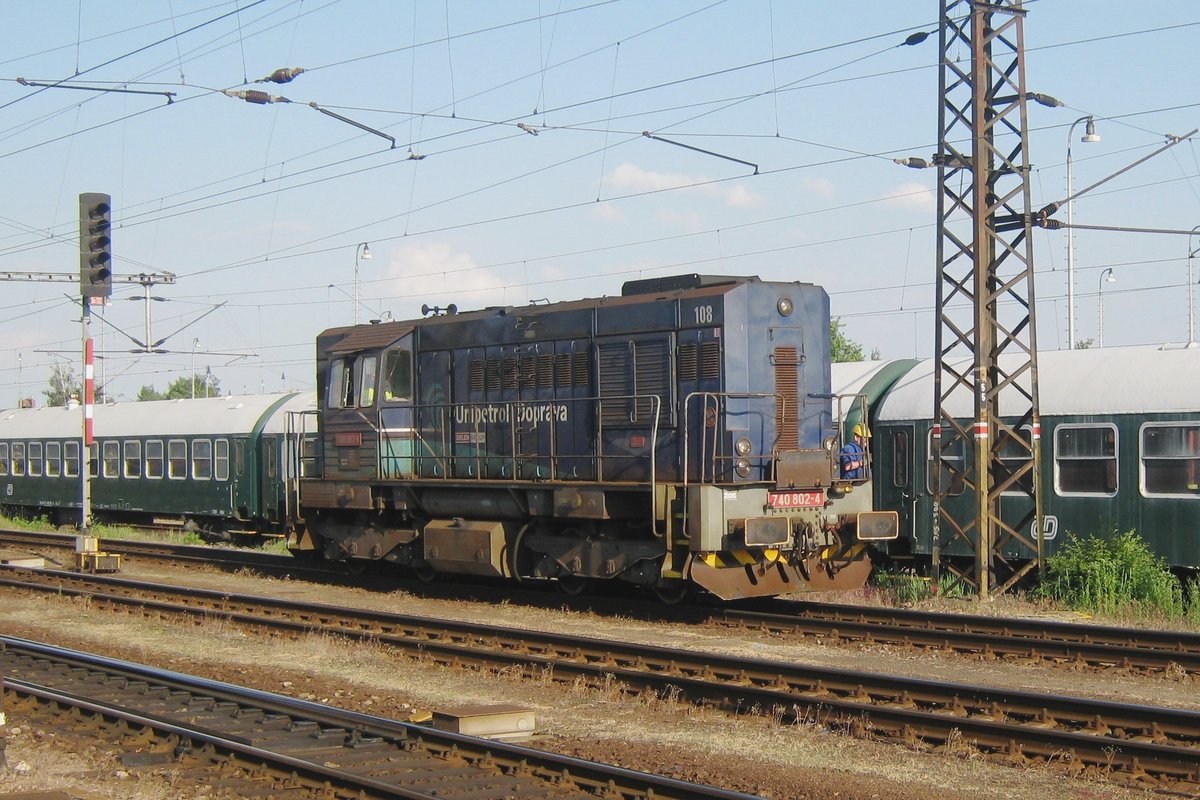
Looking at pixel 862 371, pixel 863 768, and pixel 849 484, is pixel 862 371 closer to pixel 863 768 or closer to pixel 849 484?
pixel 849 484

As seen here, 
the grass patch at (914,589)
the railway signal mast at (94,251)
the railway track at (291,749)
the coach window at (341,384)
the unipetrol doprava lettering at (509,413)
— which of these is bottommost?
the grass patch at (914,589)

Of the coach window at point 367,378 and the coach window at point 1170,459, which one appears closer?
the coach window at point 1170,459

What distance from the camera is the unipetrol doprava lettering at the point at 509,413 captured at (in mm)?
15875

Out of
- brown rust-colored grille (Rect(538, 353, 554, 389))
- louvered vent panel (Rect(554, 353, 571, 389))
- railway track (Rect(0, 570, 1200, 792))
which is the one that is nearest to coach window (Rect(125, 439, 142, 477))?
railway track (Rect(0, 570, 1200, 792))

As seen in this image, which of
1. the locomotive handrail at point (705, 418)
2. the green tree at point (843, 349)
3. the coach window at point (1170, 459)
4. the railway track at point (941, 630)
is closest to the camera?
the railway track at point (941, 630)

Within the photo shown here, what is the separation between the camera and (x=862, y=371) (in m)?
20.9

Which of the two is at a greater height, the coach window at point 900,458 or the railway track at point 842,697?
the coach window at point 900,458

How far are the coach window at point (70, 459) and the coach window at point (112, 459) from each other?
1247mm

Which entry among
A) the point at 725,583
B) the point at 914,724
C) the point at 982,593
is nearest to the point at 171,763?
the point at 914,724

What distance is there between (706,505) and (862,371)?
8.27 metres

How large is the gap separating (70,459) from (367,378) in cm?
1836

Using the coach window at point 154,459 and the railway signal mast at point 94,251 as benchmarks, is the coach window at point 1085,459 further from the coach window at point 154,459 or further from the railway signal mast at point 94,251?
the coach window at point 154,459

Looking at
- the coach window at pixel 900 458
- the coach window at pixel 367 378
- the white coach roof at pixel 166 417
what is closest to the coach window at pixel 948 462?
the coach window at pixel 900 458

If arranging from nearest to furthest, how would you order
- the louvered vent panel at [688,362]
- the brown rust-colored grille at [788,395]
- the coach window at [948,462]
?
the louvered vent panel at [688,362] → the brown rust-colored grille at [788,395] → the coach window at [948,462]
